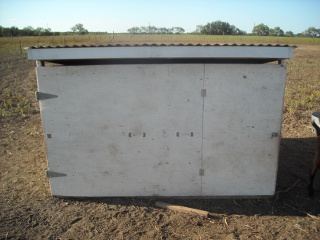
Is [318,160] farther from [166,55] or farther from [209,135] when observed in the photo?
[166,55]

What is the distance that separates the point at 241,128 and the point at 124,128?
1.98 meters

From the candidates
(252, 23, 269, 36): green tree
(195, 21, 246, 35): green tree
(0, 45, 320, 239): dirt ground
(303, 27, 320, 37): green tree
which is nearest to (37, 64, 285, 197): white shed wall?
(0, 45, 320, 239): dirt ground

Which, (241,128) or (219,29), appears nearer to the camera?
(241,128)

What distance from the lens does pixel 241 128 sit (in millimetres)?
4660

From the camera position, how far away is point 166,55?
406 centimetres

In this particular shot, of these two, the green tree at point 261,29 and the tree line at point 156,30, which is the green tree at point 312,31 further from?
the tree line at point 156,30

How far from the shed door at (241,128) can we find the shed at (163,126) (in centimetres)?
2

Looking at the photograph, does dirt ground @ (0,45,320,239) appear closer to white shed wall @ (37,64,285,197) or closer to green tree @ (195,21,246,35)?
white shed wall @ (37,64,285,197)

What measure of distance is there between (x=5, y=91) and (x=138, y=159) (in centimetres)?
1090

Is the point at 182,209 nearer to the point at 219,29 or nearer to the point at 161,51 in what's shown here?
the point at 161,51

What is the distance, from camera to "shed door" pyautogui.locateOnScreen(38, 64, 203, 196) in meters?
4.46

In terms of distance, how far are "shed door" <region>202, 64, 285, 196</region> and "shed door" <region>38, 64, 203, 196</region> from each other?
0.67ft

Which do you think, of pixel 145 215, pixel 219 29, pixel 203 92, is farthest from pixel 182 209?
pixel 219 29

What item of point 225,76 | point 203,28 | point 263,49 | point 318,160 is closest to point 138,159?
point 225,76
